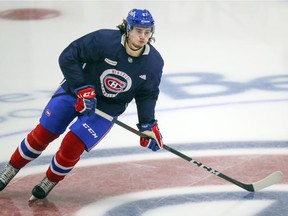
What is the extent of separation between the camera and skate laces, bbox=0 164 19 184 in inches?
155

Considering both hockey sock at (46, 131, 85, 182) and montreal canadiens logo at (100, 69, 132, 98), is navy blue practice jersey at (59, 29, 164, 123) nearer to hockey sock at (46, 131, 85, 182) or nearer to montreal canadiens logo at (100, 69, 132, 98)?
montreal canadiens logo at (100, 69, 132, 98)

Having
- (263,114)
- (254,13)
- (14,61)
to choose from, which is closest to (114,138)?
(263,114)

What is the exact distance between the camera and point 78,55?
12.2ft

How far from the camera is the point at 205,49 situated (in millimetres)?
6883

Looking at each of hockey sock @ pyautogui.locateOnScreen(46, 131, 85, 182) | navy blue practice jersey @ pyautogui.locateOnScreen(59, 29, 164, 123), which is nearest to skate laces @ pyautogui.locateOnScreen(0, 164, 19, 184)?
hockey sock @ pyautogui.locateOnScreen(46, 131, 85, 182)

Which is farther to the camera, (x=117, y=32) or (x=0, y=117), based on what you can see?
(x=0, y=117)

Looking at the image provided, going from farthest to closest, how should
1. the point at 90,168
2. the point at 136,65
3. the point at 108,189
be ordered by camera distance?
the point at 90,168 < the point at 108,189 < the point at 136,65

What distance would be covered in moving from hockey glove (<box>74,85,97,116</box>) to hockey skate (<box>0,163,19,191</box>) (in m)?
0.54

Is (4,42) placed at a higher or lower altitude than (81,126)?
lower

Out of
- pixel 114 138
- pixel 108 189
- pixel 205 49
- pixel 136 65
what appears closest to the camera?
pixel 136 65

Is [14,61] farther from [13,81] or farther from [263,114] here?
[263,114]

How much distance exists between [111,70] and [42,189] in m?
0.65

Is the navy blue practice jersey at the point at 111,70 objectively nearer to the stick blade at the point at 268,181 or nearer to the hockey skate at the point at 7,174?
the hockey skate at the point at 7,174

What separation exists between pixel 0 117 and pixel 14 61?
56.6 inches
